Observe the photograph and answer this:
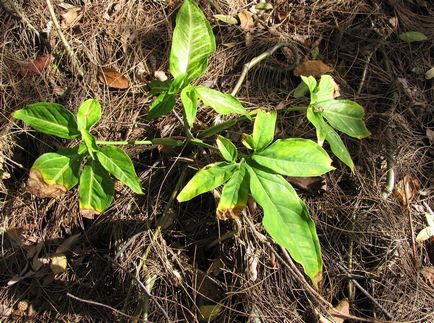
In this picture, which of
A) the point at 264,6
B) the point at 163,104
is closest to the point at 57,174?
the point at 163,104

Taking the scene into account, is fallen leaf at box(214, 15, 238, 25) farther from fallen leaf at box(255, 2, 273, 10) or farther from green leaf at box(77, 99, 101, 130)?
green leaf at box(77, 99, 101, 130)

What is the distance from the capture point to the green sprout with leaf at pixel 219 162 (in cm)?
161

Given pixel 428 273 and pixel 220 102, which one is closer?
pixel 220 102

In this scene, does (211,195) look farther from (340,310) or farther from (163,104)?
(340,310)

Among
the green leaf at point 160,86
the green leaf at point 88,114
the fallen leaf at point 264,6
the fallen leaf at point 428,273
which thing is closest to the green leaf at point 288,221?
the green leaf at point 160,86

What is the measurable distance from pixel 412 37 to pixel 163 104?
4.90 feet

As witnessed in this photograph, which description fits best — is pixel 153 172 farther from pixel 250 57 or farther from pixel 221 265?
pixel 250 57

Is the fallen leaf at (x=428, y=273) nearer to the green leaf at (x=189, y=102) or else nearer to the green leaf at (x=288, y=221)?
the green leaf at (x=288, y=221)

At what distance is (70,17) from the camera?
2.50 meters

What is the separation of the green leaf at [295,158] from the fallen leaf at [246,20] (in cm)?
106

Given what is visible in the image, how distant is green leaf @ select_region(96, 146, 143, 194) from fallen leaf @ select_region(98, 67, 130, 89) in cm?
75

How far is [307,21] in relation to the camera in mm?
2566

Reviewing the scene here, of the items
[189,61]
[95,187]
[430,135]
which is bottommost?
[430,135]

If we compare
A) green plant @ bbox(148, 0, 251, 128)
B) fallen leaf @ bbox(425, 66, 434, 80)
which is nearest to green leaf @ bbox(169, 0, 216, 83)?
green plant @ bbox(148, 0, 251, 128)
